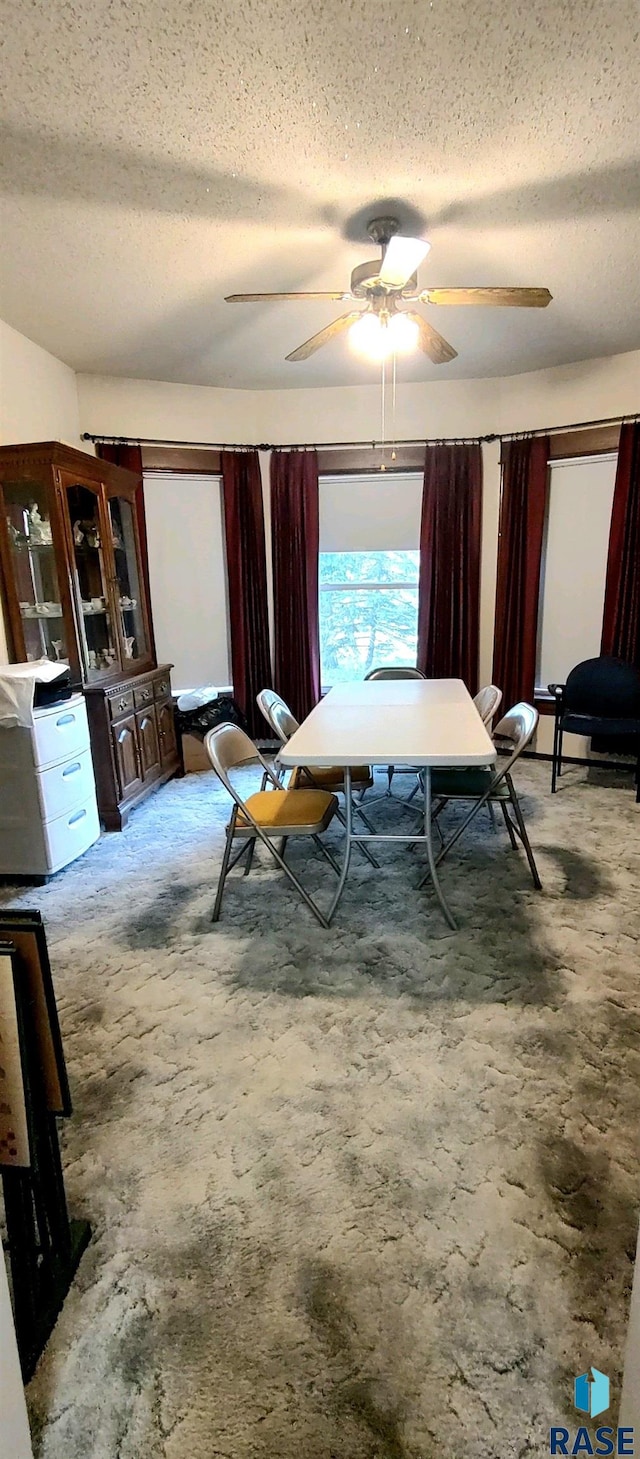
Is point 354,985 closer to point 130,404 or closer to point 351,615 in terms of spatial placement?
point 351,615

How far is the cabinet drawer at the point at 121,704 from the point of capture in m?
3.60

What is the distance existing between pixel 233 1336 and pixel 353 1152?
1.47 ft

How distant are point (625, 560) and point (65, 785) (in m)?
3.68

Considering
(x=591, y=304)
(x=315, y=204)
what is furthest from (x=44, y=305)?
(x=591, y=304)

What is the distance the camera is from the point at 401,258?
213 cm

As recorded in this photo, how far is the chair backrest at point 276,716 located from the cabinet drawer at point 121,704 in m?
0.90

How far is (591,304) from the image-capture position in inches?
129

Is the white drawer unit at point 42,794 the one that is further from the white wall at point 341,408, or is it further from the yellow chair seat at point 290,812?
the white wall at point 341,408

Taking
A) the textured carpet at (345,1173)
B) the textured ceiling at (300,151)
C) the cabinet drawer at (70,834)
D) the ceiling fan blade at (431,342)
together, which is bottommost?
the textured carpet at (345,1173)

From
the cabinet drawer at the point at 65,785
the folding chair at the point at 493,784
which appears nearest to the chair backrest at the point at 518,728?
the folding chair at the point at 493,784

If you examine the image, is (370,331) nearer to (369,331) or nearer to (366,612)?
(369,331)

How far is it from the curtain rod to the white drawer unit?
2144mm

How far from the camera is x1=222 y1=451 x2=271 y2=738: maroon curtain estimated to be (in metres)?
4.71

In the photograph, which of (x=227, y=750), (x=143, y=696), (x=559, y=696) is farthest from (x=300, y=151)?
(x=559, y=696)
